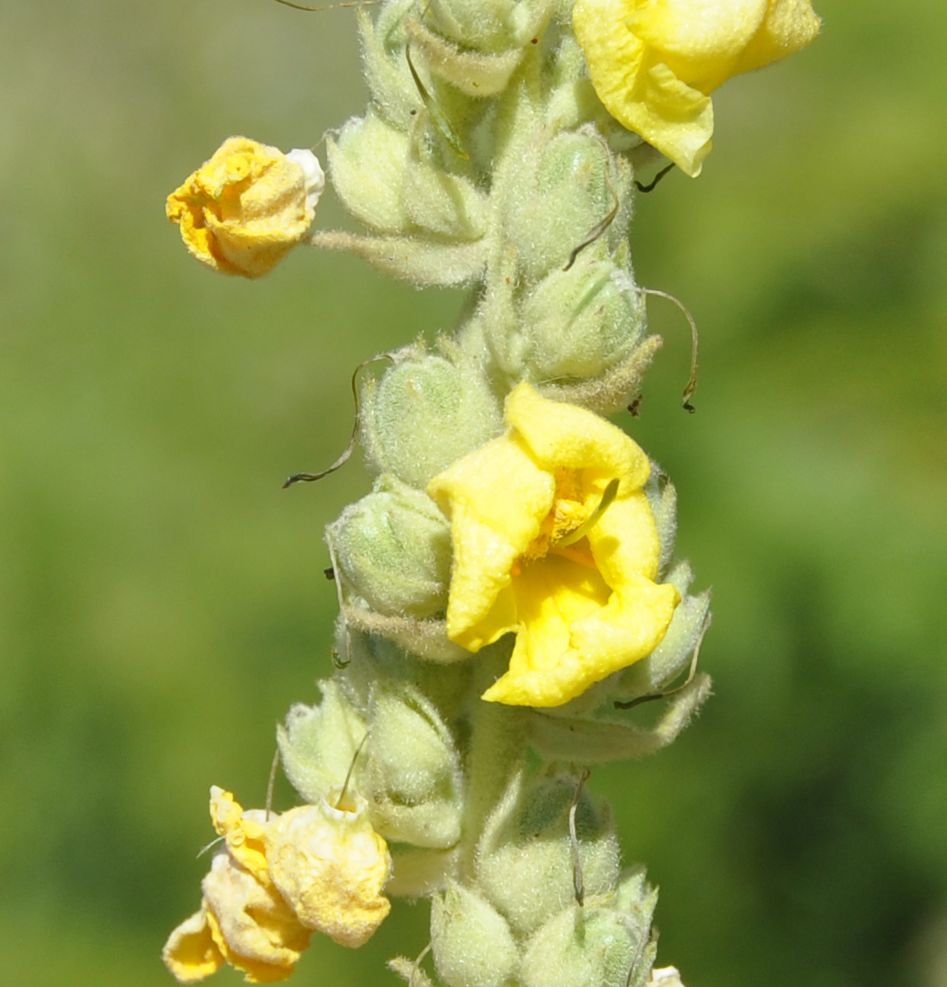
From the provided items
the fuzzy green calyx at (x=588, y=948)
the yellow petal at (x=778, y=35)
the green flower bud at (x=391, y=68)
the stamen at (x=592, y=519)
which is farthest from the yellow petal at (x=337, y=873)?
the yellow petal at (x=778, y=35)

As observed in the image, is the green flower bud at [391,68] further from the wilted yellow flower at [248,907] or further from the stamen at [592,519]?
the wilted yellow flower at [248,907]

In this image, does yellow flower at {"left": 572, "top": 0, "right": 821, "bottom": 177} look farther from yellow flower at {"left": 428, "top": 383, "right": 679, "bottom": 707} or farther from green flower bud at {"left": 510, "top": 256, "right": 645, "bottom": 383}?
yellow flower at {"left": 428, "top": 383, "right": 679, "bottom": 707}

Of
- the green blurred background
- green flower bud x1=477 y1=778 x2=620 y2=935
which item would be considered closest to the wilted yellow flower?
green flower bud x1=477 y1=778 x2=620 y2=935

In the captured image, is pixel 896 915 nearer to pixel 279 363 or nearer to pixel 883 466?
Result: pixel 883 466

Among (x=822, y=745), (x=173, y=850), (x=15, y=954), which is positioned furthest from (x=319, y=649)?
(x=822, y=745)

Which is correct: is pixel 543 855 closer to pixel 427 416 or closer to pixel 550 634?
pixel 550 634

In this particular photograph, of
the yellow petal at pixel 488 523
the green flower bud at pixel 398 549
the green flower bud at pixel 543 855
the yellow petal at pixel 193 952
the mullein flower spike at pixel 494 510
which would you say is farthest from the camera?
the yellow petal at pixel 193 952

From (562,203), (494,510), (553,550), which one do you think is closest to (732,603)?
(553,550)

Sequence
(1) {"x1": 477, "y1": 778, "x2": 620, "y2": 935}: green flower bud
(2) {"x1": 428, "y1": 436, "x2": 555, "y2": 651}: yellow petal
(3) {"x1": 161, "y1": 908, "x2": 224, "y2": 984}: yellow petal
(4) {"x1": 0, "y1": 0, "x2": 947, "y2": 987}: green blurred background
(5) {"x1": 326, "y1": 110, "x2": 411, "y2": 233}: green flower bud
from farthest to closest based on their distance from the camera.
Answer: (4) {"x1": 0, "y1": 0, "x2": 947, "y2": 987}: green blurred background → (3) {"x1": 161, "y1": 908, "x2": 224, "y2": 984}: yellow petal → (5) {"x1": 326, "y1": 110, "x2": 411, "y2": 233}: green flower bud → (1) {"x1": 477, "y1": 778, "x2": 620, "y2": 935}: green flower bud → (2) {"x1": 428, "y1": 436, "x2": 555, "y2": 651}: yellow petal
